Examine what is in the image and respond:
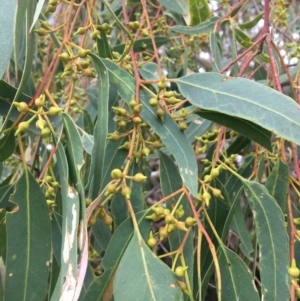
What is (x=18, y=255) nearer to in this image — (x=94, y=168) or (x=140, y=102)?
(x=94, y=168)

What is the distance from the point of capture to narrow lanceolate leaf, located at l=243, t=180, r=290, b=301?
80 centimetres

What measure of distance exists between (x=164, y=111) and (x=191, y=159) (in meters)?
0.10

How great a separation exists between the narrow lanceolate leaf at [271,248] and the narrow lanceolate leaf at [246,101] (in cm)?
17

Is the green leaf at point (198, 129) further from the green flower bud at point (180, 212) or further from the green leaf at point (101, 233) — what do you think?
the green flower bud at point (180, 212)

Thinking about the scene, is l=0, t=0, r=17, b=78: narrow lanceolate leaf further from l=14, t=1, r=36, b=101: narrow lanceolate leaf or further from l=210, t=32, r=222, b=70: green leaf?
l=210, t=32, r=222, b=70: green leaf

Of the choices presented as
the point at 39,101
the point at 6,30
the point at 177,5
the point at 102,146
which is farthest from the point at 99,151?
the point at 177,5

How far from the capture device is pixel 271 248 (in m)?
0.82

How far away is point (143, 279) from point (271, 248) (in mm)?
243

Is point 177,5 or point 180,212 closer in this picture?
point 180,212

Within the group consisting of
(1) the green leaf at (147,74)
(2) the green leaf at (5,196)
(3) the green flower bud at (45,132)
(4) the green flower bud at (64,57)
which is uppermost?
(1) the green leaf at (147,74)

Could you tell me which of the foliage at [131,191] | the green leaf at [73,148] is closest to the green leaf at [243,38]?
the foliage at [131,191]

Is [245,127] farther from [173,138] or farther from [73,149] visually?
[73,149]

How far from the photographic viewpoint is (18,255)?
80cm

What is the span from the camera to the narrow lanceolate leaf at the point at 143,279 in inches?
27.1
